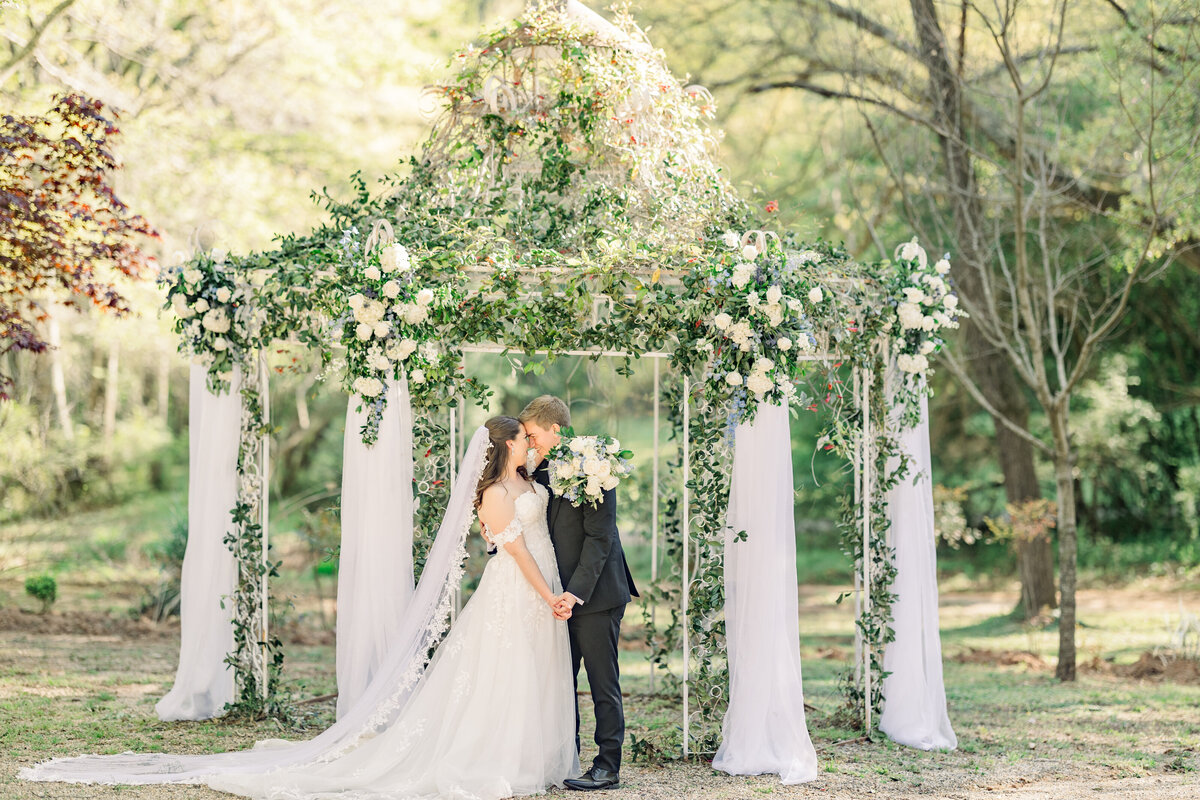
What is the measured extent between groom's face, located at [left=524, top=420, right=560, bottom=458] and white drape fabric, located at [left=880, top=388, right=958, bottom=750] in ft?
7.10

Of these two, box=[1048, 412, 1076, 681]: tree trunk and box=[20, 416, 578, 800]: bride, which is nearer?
box=[20, 416, 578, 800]: bride

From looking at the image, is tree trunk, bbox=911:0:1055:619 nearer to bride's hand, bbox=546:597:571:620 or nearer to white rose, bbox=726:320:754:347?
white rose, bbox=726:320:754:347

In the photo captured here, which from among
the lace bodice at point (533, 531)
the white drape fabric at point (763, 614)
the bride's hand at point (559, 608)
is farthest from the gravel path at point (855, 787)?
the lace bodice at point (533, 531)

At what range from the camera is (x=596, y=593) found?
5.09m

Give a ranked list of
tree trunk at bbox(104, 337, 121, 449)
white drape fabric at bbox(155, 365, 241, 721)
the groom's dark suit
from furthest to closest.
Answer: tree trunk at bbox(104, 337, 121, 449) < white drape fabric at bbox(155, 365, 241, 721) < the groom's dark suit

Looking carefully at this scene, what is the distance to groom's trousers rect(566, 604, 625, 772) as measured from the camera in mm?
5102

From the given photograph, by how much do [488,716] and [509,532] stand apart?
872 mm

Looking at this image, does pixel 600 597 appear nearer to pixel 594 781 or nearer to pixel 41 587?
pixel 594 781

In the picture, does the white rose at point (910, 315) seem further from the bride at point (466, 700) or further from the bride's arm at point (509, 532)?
the bride's arm at point (509, 532)

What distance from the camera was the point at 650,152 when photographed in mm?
6512

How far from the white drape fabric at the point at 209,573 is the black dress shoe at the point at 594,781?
95.3 inches

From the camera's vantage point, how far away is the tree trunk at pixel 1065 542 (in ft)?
26.8

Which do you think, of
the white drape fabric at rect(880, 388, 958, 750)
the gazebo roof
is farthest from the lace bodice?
the white drape fabric at rect(880, 388, 958, 750)

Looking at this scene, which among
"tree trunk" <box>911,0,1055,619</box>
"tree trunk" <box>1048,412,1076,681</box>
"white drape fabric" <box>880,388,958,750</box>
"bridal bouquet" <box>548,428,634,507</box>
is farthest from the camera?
"tree trunk" <box>911,0,1055,619</box>
